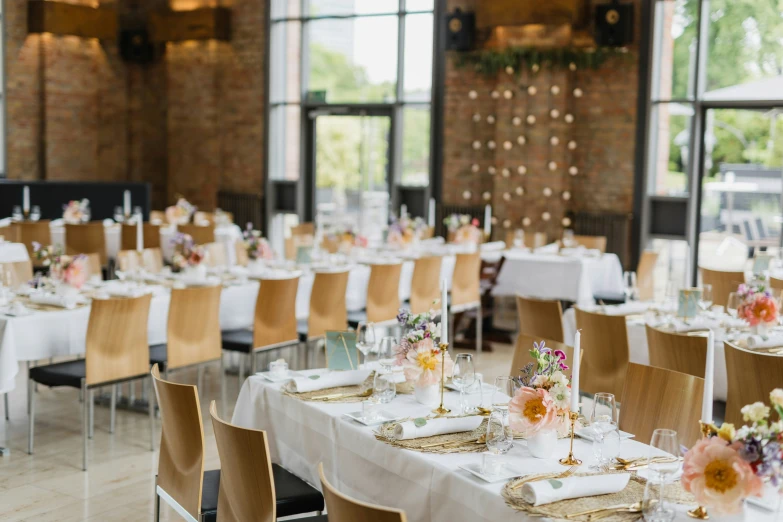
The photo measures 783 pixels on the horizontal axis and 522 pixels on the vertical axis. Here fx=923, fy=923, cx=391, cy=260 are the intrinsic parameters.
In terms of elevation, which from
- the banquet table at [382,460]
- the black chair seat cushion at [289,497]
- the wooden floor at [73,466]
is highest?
the banquet table at [382,460]

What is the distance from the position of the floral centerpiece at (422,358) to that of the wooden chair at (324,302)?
10.4 ft

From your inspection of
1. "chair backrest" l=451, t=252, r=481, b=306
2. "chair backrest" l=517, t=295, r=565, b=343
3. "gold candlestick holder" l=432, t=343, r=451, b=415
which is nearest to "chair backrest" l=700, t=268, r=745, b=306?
"chair backrest" l=451, t=252, r=481, b=306

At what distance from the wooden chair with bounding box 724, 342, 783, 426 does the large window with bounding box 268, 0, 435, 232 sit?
26.8 feet

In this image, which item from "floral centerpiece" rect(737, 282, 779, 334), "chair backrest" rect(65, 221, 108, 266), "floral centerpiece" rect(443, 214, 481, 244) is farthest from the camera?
"chair backrest" rect(65, 221, 108, 266)

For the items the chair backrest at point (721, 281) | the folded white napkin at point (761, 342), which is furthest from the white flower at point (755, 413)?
the chair backrest at point (721, 281)

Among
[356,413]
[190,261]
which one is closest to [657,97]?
[190,261]

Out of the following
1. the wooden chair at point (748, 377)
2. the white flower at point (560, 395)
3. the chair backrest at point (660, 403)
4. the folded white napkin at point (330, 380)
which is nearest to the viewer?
the white flower at point (560, 395)

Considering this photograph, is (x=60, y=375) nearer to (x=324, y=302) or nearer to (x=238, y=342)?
(x=238, y=342)

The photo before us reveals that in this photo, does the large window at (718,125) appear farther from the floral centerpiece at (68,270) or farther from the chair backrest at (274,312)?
the floral centerpiece at (68,270)

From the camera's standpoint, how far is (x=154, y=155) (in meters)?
14.8

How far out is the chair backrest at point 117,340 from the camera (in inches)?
206

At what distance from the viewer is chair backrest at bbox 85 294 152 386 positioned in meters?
5.24

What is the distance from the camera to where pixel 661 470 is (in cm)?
260

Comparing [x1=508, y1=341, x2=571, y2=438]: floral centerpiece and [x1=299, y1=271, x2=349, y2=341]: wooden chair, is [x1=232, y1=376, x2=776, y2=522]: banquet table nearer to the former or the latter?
[x1=508, y1=341, x2=571, y2=438]: floral centerpiece
